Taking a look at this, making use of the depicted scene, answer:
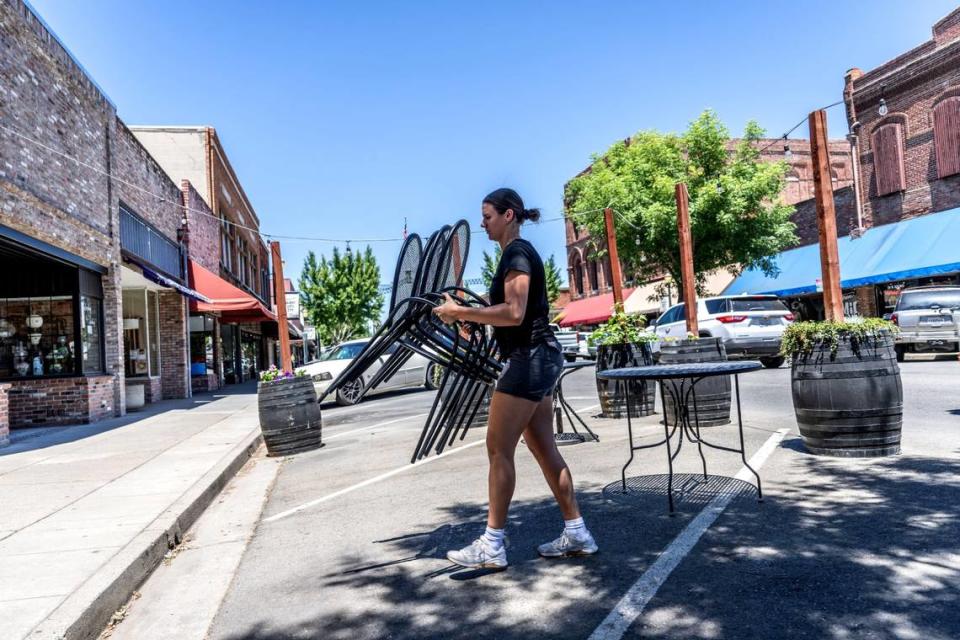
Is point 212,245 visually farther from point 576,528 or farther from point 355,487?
point 576,528

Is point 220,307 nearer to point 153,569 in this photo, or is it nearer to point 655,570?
point 153,569

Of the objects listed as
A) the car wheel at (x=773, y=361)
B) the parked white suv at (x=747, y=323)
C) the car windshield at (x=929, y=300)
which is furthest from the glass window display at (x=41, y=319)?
the car windshield at (x=929, y=300)

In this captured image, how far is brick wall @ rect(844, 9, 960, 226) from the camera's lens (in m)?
22.0

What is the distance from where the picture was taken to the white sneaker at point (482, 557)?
370 cm

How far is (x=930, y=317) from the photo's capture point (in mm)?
16422

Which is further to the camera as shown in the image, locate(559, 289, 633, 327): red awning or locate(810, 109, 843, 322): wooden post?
locate(559, 289, 633, 327): red awning

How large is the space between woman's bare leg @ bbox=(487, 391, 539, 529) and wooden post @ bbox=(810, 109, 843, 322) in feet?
12.0

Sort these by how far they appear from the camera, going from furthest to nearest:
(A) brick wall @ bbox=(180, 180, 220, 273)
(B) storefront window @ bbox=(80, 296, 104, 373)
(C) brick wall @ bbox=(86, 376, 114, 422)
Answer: (A) brick wall @ bbox=(180, 180, 220, 273) → (B) storefront window @ bbox=(80, 296, 104, 373) → (C) brick wall @ bbox=(86, 376, 114, 422)

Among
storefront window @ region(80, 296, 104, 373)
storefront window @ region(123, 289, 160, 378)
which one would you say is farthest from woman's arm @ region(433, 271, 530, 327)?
storefront window @ region(123, 289, 160, 378)

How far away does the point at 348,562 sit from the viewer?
419 centimetres

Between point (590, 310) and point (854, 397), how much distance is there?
113ft

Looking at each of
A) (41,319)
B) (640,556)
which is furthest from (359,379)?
(640,556)

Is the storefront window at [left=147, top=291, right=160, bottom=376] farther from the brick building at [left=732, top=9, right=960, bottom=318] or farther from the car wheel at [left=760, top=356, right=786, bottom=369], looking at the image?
the brick building at [left=732, top=9, right=960, bottom=318]

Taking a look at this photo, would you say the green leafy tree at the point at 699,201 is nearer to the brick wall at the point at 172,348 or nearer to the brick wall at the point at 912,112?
the brick wall at the point at 912,112
